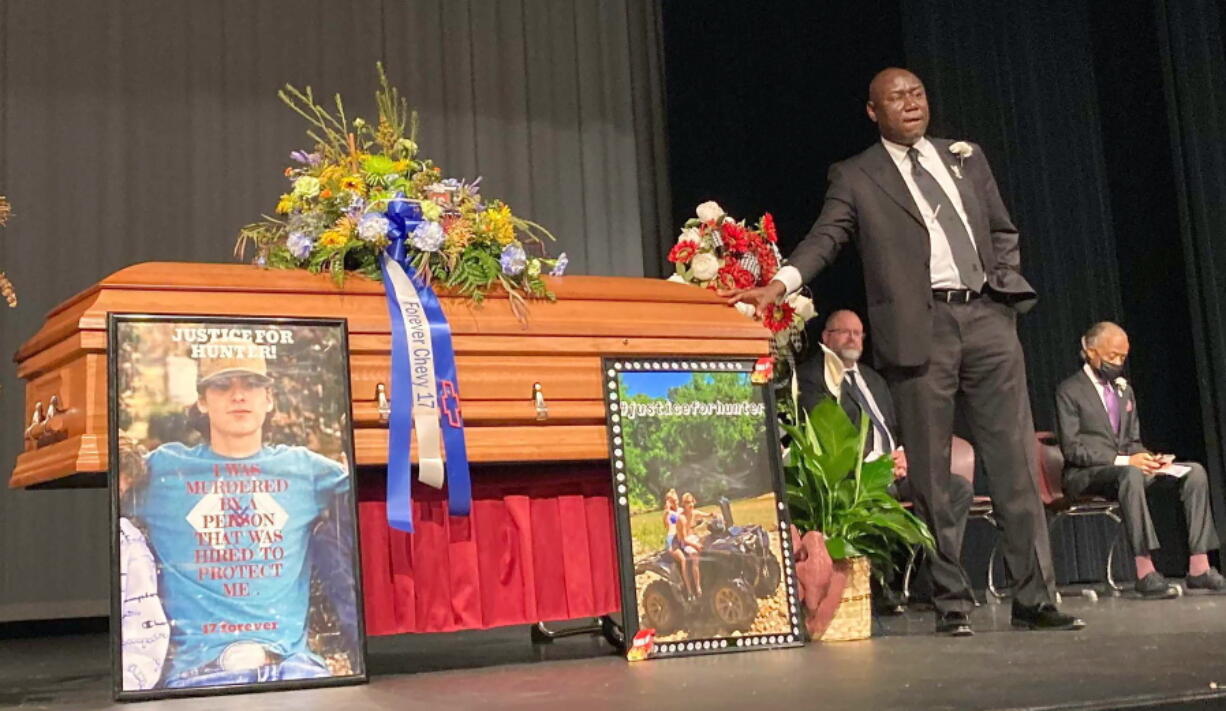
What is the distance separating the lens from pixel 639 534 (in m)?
3.04

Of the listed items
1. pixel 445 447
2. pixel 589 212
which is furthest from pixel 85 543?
pixel 445 447

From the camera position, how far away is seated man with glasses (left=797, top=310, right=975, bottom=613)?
507 cm

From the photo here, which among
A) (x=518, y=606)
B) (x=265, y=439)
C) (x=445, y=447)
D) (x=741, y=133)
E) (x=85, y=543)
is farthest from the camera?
(x=741, y=133)

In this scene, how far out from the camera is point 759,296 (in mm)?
3428

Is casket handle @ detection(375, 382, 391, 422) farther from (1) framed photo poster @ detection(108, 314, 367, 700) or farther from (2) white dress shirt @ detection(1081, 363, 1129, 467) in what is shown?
(2) white dress shirt @ detection(1081, 363, 1129, 467)

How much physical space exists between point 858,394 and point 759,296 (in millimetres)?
2019

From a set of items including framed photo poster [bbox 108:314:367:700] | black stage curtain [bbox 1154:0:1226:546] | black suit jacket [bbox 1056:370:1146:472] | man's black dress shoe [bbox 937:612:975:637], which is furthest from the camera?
black stage curtain [bbox 1154:0:1226:546]

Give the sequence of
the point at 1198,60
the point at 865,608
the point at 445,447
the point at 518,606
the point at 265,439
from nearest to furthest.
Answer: the point at 265,439
the point at 445,447
the point at 518,606
the point at 865,608
the point at 1198,60

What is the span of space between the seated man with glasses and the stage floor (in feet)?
4.57

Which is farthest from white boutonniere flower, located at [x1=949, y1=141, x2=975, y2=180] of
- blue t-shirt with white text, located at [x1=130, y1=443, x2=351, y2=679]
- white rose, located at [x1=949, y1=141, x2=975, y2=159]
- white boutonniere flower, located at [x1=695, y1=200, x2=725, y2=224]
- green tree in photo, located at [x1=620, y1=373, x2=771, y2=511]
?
blue t-shirt with white text, located at [x1=130, y1=443, x2=351, y2=679]

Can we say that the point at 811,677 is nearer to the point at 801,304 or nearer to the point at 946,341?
the point at 946,341

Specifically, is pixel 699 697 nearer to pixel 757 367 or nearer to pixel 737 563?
pixel 737 563

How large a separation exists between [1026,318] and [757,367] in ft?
13.1

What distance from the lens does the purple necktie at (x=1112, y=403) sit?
18.0 ft
